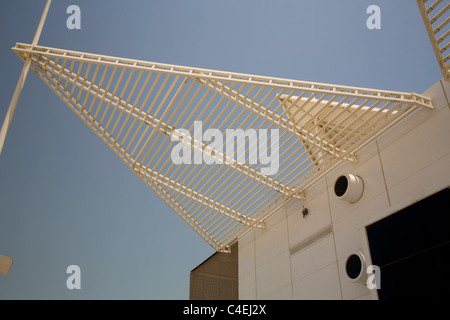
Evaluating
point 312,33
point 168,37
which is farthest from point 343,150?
point 168,37

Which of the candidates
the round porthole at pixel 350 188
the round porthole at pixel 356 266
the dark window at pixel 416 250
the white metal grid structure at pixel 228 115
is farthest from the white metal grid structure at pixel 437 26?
the round porthole at pixel 356 266

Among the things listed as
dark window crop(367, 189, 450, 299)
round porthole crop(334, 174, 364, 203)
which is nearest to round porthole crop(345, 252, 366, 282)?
dark window crop(367, 189, 450, 299)

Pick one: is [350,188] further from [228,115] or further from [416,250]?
[228,115]

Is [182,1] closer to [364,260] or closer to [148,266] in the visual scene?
[148,266]

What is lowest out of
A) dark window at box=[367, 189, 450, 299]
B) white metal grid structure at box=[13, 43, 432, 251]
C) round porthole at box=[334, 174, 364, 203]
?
dark window at box=[367, 189, 450, 299]

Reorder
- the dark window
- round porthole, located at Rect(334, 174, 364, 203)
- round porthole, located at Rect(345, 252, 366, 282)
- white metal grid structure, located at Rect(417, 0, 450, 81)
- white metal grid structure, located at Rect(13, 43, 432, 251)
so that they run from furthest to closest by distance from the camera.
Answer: round porthole, located at Rect(334, 174, 364, 203) < white metal grid structure, located at Rect(13, 43, 432, 251) < round porthole, located at Rect(345, 252, 366, 282) < white metal grid structure, located at Rect(417, 0, 450, 81) < the dark window

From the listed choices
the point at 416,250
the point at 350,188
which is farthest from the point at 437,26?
the point at 350,188

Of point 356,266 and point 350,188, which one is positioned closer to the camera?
point 356,266

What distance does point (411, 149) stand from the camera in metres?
9.34

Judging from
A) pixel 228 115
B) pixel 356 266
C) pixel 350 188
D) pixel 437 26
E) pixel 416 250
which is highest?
pixel 228 115

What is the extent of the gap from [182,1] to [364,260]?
18.8 m

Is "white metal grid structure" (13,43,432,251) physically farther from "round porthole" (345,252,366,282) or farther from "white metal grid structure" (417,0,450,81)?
"round porthole" (345,252,366,282)

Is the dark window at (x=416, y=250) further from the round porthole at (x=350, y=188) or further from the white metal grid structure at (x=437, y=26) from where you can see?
the white metal grid structure at (x=437, y=26)

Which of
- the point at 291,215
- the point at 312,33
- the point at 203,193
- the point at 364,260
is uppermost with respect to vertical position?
the point at 312,33
